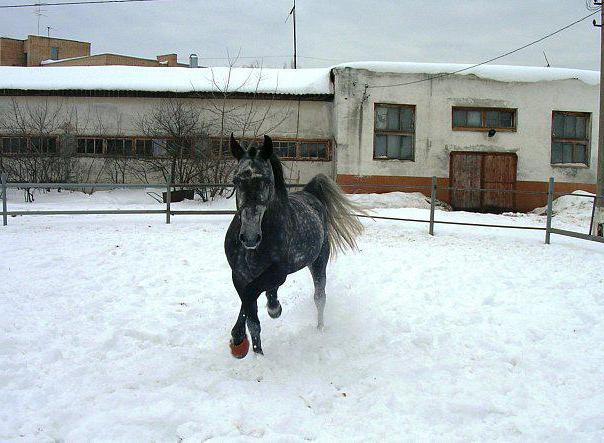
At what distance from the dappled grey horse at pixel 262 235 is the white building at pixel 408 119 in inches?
498

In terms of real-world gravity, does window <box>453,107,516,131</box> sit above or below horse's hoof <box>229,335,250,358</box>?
above

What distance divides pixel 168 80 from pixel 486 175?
11.9 m

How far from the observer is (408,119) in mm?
17781

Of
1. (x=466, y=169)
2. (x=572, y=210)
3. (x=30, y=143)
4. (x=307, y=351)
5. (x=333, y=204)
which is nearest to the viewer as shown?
(x=307, y=351)

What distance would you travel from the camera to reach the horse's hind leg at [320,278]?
5270mm

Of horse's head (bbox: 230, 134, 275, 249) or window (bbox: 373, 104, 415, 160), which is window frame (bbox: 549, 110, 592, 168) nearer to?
window (bbox: 373, 104, 415, 160)

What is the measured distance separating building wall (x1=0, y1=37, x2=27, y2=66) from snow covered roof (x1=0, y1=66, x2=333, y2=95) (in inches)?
1044

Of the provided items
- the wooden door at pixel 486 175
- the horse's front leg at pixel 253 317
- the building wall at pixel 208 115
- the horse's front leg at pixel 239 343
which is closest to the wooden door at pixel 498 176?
the wooden door at pixel 486 175

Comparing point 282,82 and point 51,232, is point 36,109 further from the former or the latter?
point 51,232

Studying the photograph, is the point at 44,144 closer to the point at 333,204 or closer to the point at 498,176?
the point at 333,204

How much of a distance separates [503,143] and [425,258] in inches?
435

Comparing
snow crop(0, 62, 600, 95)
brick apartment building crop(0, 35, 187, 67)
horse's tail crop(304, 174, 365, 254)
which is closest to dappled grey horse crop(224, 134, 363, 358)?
horse's tail crop(304, 174, 365, 254)

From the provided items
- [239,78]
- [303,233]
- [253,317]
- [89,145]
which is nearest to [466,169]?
[239,78]

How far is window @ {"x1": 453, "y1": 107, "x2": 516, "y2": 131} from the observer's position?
17828 millimetres
